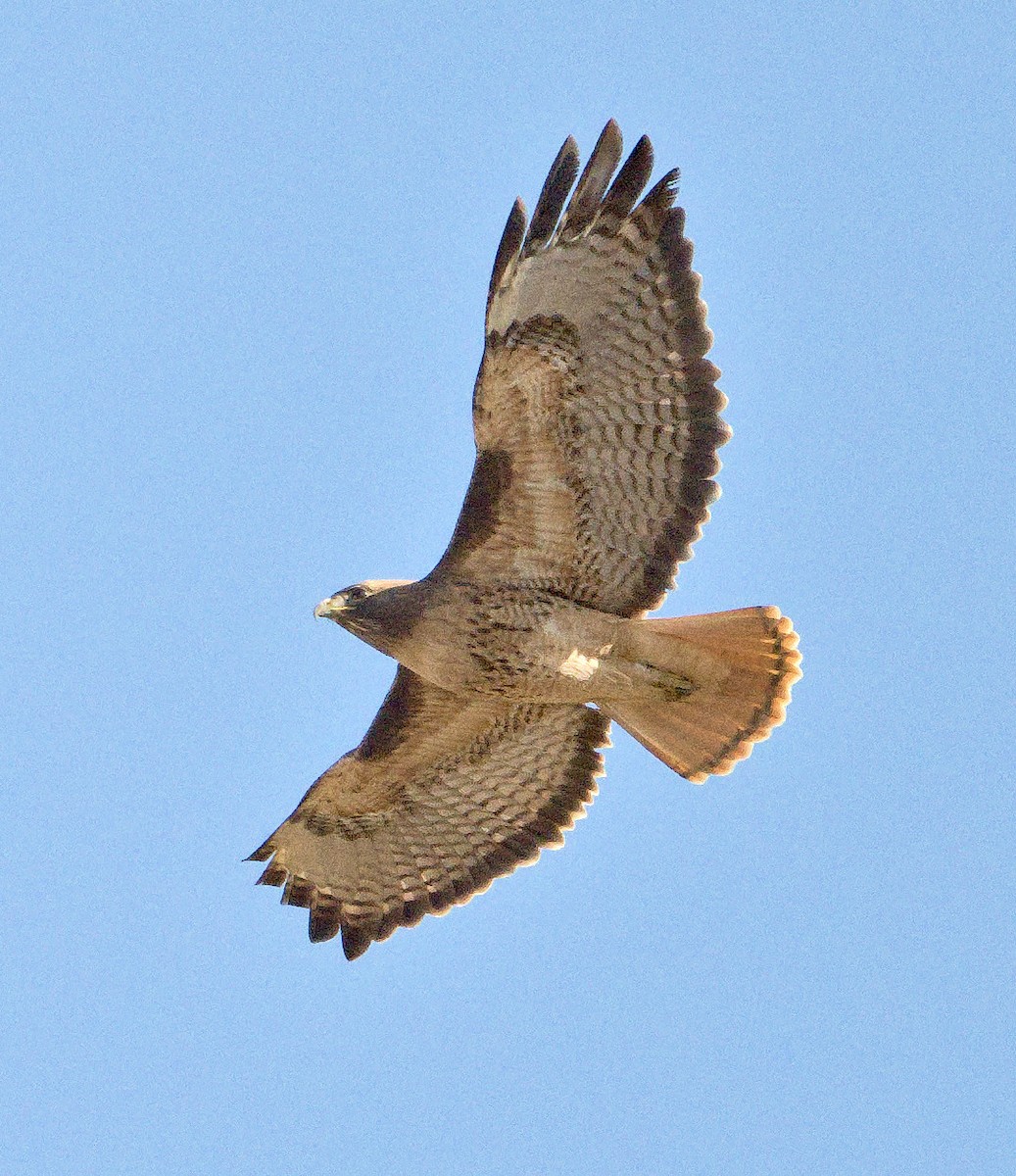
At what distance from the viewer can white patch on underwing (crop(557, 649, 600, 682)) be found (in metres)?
9.96

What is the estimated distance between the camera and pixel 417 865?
11.2 metres

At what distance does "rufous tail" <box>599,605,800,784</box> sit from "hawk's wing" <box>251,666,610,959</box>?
772mm

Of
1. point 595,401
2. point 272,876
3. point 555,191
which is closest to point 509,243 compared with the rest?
point 555,191

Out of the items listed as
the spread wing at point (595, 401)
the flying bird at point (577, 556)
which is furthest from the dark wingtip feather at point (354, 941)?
the spread wing at point (595, 401)

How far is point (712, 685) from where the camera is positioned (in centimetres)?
1005

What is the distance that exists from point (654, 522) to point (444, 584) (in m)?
1.19

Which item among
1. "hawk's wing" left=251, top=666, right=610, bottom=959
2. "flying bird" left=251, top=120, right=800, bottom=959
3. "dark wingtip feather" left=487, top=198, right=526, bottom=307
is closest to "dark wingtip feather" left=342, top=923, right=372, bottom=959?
"hawk's wing" left=251, top=666, right=610, bottom=959

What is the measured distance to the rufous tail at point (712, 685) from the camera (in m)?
9.87

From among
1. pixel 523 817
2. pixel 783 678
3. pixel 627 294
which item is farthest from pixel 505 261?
pixel 523 817

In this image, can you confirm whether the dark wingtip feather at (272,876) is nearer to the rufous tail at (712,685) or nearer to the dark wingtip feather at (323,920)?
the dark wingtip feather at (323,920)

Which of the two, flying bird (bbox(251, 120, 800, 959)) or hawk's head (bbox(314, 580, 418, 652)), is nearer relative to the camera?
flying bird (bbox(251, 120, 800, 959))

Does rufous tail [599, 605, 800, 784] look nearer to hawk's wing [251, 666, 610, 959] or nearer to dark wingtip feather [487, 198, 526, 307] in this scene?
hawk's wing [251, 666, 610, 959]

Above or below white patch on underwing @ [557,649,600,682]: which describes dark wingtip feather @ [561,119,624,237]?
above

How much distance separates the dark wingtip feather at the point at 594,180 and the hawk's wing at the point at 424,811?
2.99 meters
